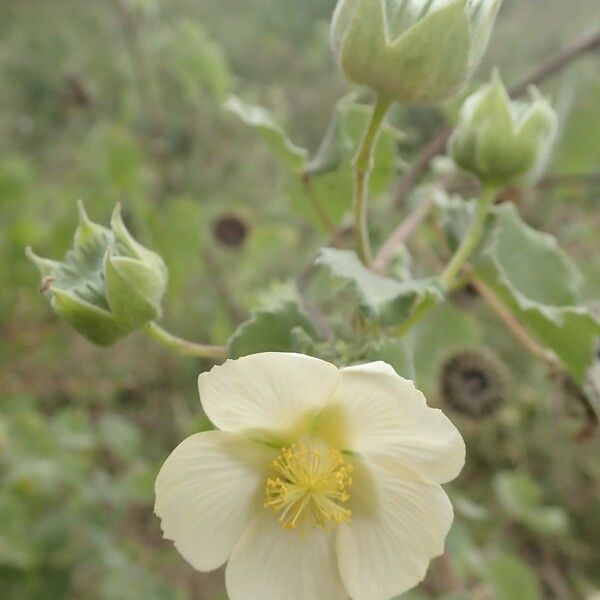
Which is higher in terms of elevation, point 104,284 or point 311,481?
point 104,284

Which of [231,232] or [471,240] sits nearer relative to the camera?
[471,240]

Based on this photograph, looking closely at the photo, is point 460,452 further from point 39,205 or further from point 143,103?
point 39,205

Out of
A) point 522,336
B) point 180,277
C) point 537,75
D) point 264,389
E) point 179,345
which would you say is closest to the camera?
point 264,389

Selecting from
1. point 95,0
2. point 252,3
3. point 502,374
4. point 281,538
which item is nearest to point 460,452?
point 281,538

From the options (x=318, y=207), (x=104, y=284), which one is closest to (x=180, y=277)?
(x=318, y=207)

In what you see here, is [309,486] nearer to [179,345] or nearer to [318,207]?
[179,345]

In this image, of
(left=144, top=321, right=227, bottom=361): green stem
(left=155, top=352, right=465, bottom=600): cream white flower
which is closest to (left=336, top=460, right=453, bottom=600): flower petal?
(left=155, top=352, right=465, bottom=600): cream white flower

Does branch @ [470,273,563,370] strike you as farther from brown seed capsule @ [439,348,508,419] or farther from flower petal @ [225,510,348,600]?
flower petal @ [225,510,348,600]
